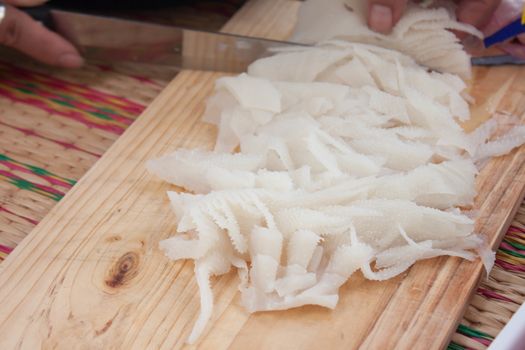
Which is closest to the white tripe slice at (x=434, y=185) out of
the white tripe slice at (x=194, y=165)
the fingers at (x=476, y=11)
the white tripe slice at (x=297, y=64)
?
the white tripe slice at (x=194, y=165)

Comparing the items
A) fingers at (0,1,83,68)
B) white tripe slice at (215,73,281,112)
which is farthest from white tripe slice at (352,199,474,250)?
fingers at (0,1,83,68)

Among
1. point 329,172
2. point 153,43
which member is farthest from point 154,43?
point 329,172

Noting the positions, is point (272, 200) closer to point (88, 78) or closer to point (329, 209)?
point (329, 209)

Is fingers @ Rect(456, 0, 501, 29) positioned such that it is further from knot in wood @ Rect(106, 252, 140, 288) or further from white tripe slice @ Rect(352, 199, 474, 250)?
knot in wood @ Rect(106, 252, 140, 288)

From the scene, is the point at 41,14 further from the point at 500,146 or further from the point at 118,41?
the point at 500,146

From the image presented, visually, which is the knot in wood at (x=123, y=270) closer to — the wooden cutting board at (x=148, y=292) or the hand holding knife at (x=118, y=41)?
the wooden cutting board at (x=148, y=292)

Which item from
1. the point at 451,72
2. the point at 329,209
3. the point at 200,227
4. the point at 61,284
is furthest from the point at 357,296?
the point at 451,72
